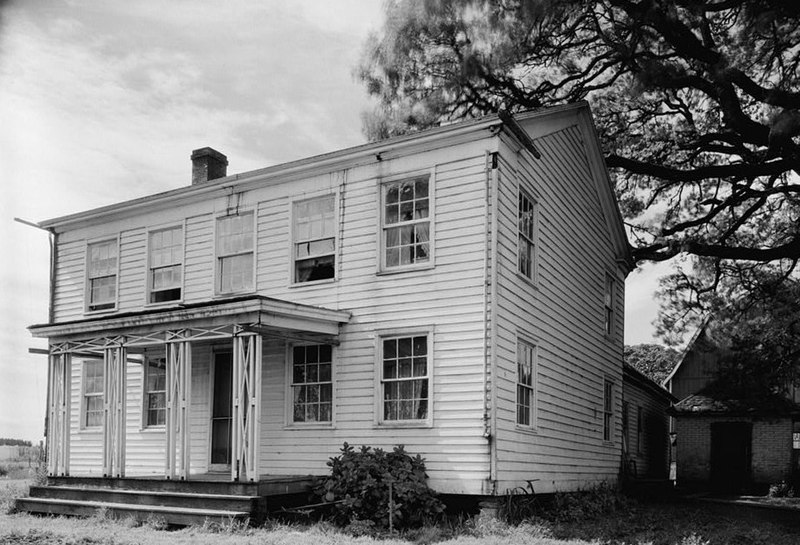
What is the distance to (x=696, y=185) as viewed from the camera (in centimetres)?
2547

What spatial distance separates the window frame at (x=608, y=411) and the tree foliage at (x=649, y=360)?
36366 millimetres

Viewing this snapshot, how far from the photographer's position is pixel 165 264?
18.0 m

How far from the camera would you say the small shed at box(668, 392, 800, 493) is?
28.0 metres

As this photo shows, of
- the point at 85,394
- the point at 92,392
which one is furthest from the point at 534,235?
the point at 85,394

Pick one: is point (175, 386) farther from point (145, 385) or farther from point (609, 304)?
point (609, 304)

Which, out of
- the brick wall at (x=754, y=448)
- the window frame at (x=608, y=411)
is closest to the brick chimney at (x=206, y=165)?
the window frame at (x=608, y=411)

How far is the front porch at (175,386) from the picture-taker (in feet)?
44.2

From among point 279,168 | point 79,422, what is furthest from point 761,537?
point 79,422

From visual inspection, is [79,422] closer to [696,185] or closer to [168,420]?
[168,420]

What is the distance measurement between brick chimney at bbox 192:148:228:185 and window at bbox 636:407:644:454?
53.4 feet

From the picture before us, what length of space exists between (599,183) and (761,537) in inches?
385

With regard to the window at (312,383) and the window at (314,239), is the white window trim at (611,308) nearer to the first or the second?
the window at (314,239)

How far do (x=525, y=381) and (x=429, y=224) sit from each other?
3.34m

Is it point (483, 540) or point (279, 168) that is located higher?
point (279, 168)
